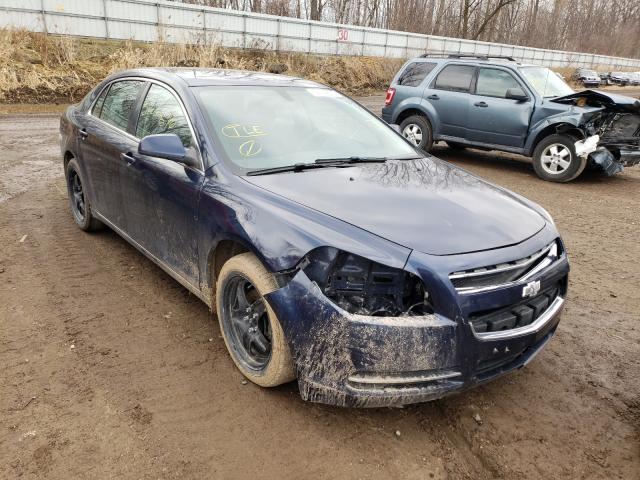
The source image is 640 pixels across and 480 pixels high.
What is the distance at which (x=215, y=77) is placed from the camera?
12.5ft

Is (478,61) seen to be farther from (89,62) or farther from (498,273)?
(89,62)

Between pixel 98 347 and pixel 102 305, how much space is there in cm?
60

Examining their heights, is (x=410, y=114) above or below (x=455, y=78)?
below

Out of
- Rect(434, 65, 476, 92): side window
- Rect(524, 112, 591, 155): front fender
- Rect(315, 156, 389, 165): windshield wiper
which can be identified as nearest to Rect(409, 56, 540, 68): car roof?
Rect(434, 65, 476, 92): side window

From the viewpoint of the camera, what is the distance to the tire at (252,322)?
2600mm

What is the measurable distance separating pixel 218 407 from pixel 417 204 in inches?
62.3

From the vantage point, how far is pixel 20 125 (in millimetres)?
11461

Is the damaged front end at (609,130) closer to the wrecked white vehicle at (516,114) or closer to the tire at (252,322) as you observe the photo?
the wrecked white vehicle at (516,114)

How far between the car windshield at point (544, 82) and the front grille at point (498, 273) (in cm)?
691

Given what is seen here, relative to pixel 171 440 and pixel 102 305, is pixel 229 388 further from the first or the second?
pixel 102 305

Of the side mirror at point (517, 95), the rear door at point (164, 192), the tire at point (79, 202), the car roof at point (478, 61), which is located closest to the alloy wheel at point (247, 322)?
the rear door at point (164, 192)

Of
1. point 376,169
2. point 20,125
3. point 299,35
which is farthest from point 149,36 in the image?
point 376,169

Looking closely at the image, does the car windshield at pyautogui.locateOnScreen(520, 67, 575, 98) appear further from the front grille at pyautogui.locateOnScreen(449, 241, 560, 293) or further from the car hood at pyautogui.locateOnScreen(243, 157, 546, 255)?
the front grille at pyautogui.locateOnScreen(449, 241, 560, 293)

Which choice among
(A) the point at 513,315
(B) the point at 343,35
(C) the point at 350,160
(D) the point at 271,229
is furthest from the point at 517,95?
(B) the point at 343,35
